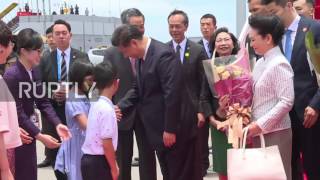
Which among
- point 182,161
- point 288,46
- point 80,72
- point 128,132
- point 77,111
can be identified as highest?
point 288,46

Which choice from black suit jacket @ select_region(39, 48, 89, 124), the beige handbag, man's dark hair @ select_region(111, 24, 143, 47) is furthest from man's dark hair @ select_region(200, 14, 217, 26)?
the beige handbag

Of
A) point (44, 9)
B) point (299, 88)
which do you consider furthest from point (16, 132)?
point (44, 9)

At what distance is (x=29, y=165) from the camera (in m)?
4.03

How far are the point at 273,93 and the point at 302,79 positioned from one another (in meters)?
0.37

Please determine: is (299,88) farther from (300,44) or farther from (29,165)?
(29,165)

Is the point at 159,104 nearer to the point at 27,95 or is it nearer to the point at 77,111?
the point at 77,111

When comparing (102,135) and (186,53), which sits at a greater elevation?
(186,53)

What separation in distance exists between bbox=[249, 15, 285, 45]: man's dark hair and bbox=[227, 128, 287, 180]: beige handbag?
708mm

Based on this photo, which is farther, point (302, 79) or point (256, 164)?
point (302, 79)

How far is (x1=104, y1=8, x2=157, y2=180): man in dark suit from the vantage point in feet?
15.3

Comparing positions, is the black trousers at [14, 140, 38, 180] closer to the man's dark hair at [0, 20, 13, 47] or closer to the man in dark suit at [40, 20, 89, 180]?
the man's dark hair at [0, 20, 13, 47]

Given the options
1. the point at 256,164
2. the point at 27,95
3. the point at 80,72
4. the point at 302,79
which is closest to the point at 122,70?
the point at 80,72

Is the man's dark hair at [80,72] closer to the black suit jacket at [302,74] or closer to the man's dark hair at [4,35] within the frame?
the man's dark hair at [4,35]

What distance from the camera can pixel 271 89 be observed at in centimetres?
333
